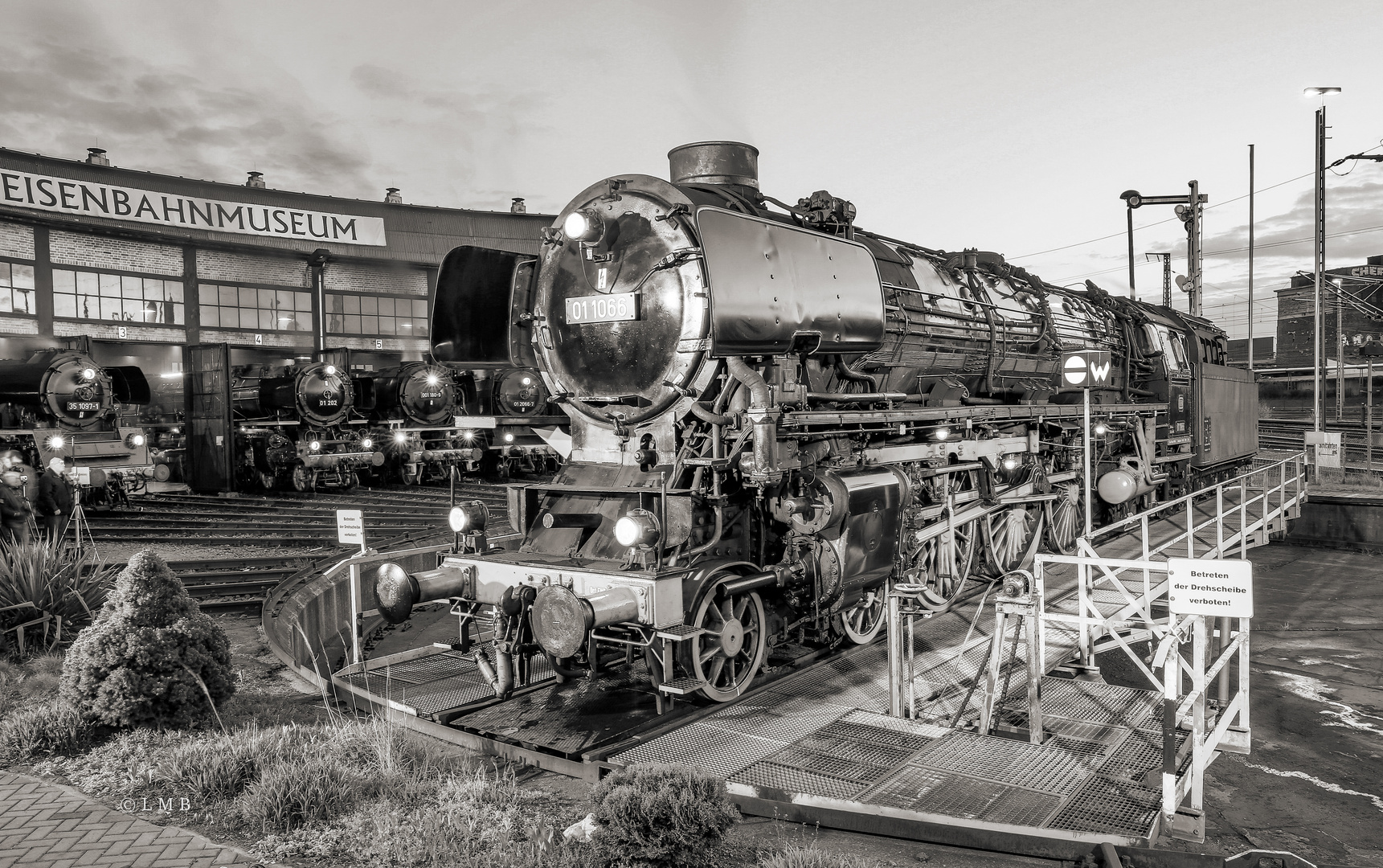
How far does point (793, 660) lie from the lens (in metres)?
6.71

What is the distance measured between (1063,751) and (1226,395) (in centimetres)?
1403

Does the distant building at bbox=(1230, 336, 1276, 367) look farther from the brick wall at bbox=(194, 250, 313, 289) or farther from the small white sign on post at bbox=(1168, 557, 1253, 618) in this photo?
the small white sign on post at bbox=(1168, 557, 1253, 618)

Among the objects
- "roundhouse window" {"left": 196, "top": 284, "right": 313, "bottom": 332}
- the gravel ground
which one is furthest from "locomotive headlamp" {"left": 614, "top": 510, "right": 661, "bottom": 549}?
"roundhouse window" {"left": 196, "top": 284, "right": 313, "bottom": 332}

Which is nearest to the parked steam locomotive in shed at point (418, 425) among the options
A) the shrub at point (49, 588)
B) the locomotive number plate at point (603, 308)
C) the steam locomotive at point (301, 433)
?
the steam locomotive at point (301, 433)

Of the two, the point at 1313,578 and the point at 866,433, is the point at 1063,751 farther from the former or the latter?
the point at 1313,578

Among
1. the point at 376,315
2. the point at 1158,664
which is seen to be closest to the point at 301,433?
the point at 376,315

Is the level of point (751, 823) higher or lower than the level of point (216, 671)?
lower

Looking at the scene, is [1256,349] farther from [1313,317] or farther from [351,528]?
[351,528]

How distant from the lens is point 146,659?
5.40 meters

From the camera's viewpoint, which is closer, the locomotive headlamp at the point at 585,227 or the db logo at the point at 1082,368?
the locomotive headlamp at the point at 585,227

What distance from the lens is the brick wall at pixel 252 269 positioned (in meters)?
24.9

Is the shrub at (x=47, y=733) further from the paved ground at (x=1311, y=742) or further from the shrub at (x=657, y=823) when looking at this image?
the paved ground at (x=1311, y=742)

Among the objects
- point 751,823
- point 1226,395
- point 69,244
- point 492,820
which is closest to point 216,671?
point 492,820

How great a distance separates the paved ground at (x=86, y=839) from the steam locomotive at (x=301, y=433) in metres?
15.0
